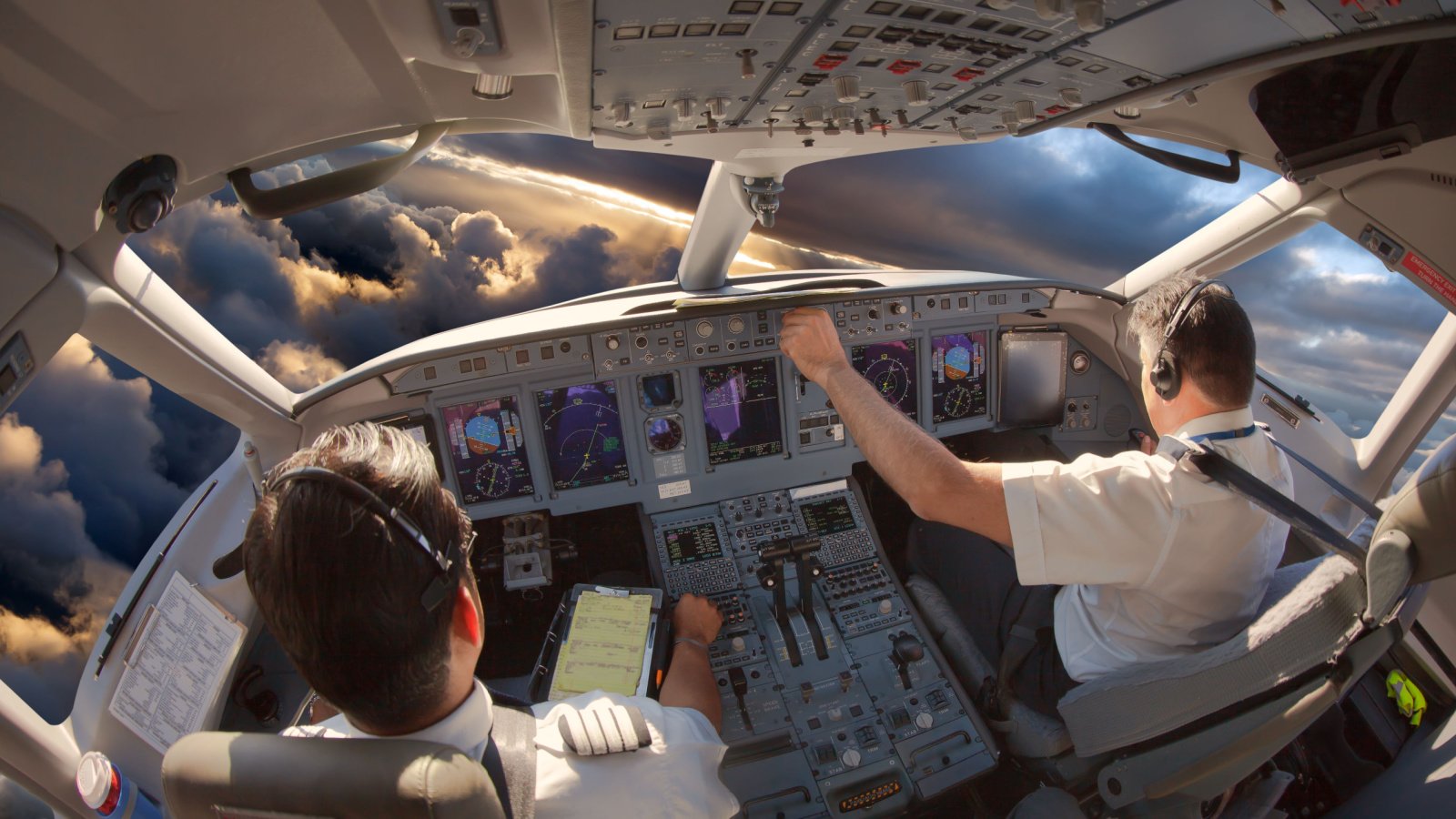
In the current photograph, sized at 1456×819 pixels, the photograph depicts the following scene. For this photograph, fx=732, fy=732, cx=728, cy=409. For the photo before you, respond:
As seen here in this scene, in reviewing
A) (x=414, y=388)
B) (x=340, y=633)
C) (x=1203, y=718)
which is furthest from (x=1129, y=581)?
(x=414, y=388)

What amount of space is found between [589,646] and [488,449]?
3.24 feet

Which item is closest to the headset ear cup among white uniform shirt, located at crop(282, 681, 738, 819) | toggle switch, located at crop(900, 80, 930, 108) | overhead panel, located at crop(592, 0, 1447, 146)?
overhead panel, located at crop(592, 0, 1447, 146)

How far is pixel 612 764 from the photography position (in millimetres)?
1133

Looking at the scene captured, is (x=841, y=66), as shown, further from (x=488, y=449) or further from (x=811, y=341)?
(x=488, y=449)

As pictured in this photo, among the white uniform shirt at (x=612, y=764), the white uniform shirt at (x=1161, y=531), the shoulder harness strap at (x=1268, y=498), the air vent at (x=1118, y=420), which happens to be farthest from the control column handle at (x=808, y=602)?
the air vent at (x=1118, y=420)

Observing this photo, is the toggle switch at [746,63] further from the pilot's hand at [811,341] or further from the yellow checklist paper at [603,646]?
the yellow checklist paper at [603,646]

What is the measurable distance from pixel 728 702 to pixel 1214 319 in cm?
168

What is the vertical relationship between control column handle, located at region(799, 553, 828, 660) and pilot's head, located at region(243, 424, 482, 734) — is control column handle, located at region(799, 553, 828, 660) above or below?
below

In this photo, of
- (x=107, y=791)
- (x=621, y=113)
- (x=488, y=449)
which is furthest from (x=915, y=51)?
(x=107, y=791)

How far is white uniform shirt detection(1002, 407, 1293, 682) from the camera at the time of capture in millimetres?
1540

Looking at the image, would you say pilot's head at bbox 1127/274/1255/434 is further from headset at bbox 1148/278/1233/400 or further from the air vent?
the air vent

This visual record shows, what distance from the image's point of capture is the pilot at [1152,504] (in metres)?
1.55

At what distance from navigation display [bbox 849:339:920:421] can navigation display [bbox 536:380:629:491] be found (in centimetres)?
103

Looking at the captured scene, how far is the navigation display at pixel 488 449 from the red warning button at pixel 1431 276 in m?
2.94
